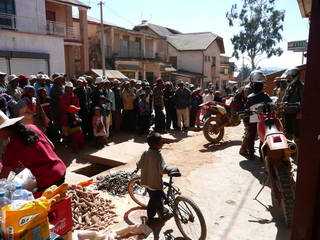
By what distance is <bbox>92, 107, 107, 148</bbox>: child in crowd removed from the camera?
389 inches

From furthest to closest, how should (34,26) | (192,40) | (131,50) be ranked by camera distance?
(192,40) → (131,50) → (34,26)

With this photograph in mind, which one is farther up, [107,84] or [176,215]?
[107,84]

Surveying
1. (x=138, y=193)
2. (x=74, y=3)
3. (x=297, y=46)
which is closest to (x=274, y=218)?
(x=138, y=193)

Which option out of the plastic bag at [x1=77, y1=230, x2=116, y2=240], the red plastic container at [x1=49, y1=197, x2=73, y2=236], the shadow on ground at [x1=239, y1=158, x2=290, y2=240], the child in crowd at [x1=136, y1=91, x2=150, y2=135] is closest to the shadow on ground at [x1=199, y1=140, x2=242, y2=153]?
the shadow on ground at [x1=239, y1=158, x2=290, y2=240]

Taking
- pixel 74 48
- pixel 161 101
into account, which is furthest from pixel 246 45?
pixel 161 101

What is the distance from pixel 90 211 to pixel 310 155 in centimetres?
422

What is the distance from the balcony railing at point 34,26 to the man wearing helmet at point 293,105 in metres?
18.5

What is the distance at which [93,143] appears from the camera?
10.3m

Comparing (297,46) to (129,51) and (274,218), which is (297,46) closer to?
(274,218)

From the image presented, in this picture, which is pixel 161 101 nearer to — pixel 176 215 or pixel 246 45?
pixel 176 215

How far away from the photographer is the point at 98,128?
32.5ft

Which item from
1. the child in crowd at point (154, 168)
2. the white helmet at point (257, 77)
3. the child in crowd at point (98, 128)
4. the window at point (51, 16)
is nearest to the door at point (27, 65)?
the window at point (51, 16)

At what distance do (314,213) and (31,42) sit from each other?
22.0 meters

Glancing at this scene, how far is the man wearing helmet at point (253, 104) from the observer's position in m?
6.61
